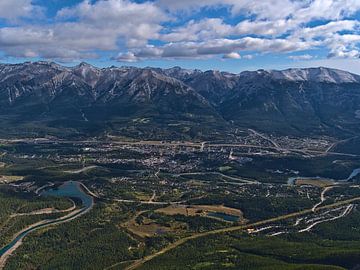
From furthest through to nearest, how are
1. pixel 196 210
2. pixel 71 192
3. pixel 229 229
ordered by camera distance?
pixel 71 192 < pixel 196 210 < pixel 229 229

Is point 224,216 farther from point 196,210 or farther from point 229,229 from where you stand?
point 229,229

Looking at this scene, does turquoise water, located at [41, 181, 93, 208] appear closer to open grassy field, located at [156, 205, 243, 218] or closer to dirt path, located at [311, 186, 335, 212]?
open grassy field, located at [156, 205, 243, 218]

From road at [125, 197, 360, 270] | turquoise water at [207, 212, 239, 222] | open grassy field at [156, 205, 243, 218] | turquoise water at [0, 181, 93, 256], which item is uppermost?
turquoise water at [0, 181, 93, 256]

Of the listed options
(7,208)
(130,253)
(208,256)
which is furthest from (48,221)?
(208,256)

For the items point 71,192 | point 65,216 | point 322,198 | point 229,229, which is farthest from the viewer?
point 71,192

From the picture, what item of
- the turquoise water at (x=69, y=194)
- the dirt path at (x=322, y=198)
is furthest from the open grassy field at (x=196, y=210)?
the turquoise water at (x=69, y=194)

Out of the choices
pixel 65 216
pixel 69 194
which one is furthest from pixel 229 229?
pixel 69 194

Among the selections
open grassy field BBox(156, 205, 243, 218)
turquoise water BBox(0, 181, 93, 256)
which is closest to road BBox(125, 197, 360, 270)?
open grassy field BBox(156, 205, 243, 218)

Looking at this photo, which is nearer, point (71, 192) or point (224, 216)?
point (224, 216)
